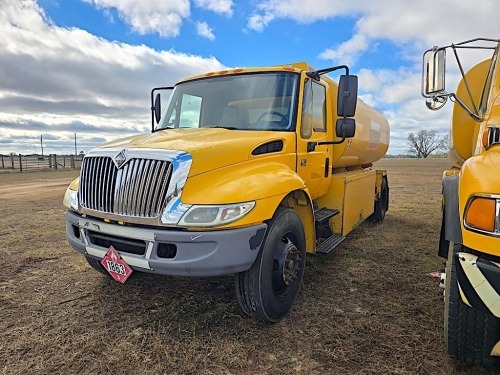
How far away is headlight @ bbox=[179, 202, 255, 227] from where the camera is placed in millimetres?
2541

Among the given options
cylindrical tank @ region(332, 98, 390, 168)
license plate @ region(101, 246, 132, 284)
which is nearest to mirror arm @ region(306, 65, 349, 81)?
cylindrical tank @ region(332, 98, 390, 168)

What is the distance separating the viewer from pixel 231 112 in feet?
12.6

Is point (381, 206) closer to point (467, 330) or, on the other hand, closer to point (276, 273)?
point (276, 273)

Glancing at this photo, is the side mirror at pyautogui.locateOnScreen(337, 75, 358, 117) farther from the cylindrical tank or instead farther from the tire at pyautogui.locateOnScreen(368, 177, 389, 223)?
the tire at pyautogui.locateOnScreen(368, 177, 389, 223)

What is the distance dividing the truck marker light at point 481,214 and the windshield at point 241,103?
2.05 m

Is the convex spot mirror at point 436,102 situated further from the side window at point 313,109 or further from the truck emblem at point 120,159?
the truck emblem at point 120,159

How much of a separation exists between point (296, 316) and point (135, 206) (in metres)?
1.78

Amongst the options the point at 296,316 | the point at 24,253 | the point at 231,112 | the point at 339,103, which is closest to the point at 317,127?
the point at 339,103

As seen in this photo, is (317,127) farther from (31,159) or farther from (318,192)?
(31,159)

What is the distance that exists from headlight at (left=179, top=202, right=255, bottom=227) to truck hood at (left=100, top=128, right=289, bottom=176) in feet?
0.99

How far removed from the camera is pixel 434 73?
2.92m

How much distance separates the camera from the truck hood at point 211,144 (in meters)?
2.76

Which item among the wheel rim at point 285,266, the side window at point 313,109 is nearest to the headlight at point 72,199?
the wheel rim at point 285,266

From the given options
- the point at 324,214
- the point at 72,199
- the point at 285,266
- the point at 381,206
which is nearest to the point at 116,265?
the point at 72,199
